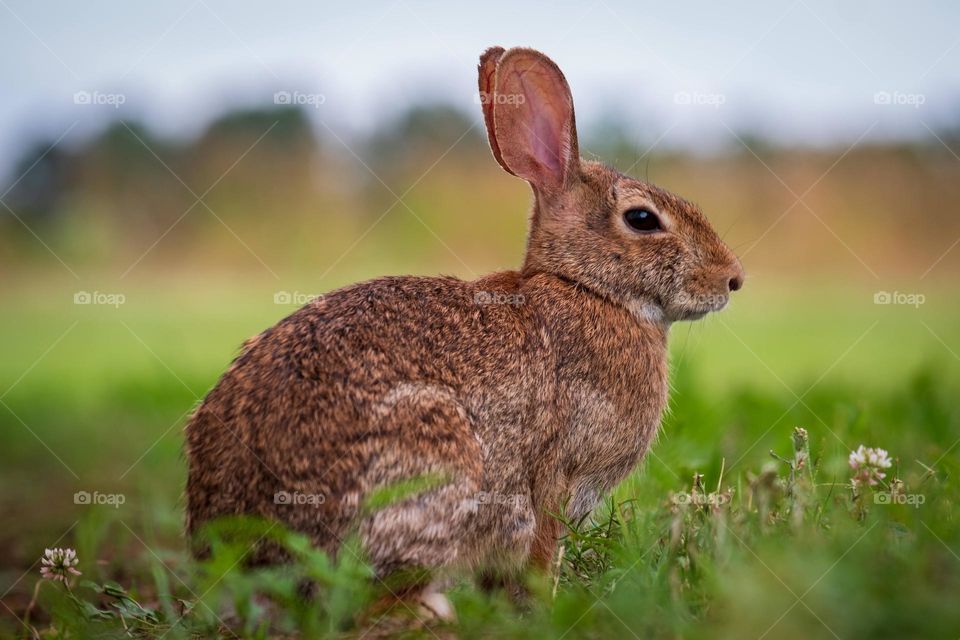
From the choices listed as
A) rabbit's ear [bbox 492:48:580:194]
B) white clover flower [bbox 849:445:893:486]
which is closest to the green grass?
white clover flower [bbox 849:445:893:486]

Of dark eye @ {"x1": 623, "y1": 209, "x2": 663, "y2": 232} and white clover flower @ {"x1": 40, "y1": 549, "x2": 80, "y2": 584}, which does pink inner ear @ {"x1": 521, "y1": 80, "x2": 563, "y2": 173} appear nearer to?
dark eye @ {"x1": 623, "y1": 209, "x2": 663, "y2": 232}

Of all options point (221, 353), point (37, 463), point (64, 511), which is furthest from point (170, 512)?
point (221, 353)

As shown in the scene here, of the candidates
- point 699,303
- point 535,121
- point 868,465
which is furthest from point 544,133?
point 868,465

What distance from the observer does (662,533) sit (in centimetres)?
389

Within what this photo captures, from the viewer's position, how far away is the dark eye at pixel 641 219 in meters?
5.34

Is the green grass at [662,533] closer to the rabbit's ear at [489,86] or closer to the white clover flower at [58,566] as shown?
the white clover flower at [58,566]

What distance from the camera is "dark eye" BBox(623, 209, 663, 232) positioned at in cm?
534

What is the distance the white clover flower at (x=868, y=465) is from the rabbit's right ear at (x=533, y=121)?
2107 millimetres

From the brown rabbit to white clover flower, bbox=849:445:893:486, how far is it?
1036 mm

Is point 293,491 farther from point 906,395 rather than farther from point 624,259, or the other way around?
point 906,395

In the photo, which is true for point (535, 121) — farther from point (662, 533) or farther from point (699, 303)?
point (662, 533)

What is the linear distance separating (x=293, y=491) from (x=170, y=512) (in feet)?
7.64

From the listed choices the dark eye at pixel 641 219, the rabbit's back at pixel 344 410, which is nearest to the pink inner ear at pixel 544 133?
the dark eye at pixel 641 219

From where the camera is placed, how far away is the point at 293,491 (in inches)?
148
